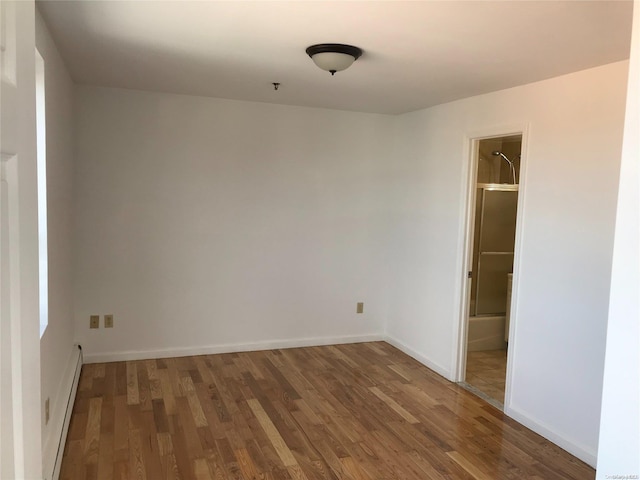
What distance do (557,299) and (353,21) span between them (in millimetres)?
2105

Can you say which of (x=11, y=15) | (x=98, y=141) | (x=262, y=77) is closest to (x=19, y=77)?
(x=11, y=15)

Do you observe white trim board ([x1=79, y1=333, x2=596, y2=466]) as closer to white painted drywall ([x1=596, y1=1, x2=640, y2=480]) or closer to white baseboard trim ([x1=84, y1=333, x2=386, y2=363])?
white baseboard trim ([x1=84, y1=333, x2=386, y2=363])

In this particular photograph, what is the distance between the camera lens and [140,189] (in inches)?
165

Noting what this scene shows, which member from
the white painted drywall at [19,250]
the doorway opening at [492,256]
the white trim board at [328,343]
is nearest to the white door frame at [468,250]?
the white trim board at [328,343]

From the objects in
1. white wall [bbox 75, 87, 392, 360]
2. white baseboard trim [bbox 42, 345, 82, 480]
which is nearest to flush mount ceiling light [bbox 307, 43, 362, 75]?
white wall [bbox 75, 87, 392, 360]

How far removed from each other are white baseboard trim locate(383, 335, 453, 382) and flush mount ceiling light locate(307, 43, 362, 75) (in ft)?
8.83

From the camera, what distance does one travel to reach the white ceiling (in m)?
2.12

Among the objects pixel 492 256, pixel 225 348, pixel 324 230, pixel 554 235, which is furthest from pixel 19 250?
pixel 492 256

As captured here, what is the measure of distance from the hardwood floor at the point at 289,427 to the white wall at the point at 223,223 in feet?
1.49

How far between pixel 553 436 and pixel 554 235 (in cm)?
127

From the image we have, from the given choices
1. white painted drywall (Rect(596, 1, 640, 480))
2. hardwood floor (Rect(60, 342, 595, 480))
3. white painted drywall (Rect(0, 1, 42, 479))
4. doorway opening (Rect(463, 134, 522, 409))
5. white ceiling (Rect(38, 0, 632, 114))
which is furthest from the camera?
doorway opening (Rect(463, 134, 522, 409))

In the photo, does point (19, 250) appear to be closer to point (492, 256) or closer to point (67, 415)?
point (67, 415)

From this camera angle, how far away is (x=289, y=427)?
3199 millimetres

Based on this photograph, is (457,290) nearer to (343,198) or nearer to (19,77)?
(343,198)
